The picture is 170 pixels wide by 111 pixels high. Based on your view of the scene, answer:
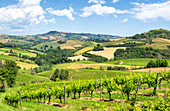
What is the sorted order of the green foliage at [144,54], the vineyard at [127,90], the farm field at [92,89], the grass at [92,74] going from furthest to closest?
the green foliage at [144,54] → the grass at [92,74] → the vineyard at [127,90] → the farm field at [92,89]

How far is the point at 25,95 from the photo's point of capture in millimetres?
32469

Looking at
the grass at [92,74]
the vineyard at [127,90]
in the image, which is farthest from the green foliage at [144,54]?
the vineyard at [127,90]

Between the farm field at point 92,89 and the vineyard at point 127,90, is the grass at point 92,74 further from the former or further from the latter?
the vineyard at point 127,90

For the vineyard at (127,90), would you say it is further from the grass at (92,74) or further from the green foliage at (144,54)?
the green foliage at (144,54)

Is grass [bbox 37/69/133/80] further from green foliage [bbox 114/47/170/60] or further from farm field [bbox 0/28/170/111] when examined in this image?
green foliage [bbox 114/47/170/60]

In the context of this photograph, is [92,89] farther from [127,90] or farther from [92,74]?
→ [92,74]

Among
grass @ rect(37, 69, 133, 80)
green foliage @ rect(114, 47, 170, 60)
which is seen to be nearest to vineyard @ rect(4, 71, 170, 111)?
grass @ rect(37, 69, 133, 80)

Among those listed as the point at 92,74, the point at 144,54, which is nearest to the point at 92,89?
the point at 92,74

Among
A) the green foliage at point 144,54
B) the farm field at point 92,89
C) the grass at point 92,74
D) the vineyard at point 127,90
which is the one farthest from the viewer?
the green foliage at point 144,54

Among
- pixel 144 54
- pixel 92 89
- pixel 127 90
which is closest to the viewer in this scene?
pixel 127 90

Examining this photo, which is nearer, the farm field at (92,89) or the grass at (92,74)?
the farm field at (92,89)

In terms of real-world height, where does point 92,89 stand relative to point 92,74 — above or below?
above

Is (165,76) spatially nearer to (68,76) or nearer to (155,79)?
(155,79)

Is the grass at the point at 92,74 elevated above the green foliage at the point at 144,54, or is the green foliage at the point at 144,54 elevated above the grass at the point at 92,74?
the green foliage at the point at 144,54
